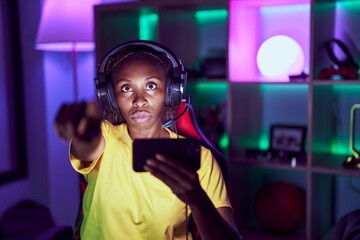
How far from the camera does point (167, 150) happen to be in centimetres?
85

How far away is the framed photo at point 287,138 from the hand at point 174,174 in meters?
1.32

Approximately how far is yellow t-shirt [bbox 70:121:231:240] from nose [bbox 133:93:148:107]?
0.23 ft

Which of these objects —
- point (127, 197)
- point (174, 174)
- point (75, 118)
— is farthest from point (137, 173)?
point (75, 118)

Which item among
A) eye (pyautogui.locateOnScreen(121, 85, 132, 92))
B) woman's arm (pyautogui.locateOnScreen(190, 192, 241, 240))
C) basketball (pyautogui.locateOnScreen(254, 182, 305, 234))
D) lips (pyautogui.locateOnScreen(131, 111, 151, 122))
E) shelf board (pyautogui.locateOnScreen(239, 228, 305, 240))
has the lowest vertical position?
shelf board (pyautogui.locateOnScreen(239, 228, 305, 240))

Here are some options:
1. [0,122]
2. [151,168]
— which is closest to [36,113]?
[0,122]

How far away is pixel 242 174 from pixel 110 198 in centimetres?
122

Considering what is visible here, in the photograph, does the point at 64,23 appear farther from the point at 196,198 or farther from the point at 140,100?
the point at 196,198

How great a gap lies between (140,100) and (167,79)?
0.24 ft

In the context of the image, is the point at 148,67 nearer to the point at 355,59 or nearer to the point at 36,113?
the point at 355,59

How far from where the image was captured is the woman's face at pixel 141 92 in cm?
94

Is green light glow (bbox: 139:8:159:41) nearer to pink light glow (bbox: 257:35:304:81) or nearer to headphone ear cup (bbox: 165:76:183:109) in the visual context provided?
pink light glow (bbox: 257:35:304:81)

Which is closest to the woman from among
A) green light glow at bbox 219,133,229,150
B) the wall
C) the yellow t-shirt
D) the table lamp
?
the yellow t-shirt

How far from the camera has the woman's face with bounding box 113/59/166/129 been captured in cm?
94

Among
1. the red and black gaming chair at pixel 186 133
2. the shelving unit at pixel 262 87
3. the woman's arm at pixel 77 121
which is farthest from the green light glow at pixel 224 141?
the woman's arm at pixel 77 121
